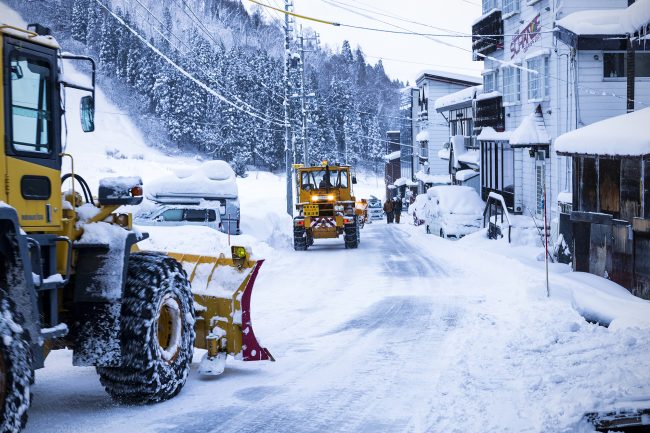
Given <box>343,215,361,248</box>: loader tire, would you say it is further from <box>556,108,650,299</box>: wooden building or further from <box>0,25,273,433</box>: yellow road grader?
Result: <box>0,25,273,433</box>: yellow road grader

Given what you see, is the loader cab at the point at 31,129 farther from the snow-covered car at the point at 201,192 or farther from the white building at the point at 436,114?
the white building at the point at 436,114

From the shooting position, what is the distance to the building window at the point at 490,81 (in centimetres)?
3691

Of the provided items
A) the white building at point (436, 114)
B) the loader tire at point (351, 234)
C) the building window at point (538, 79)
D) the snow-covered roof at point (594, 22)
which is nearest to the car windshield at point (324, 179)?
the loader tire at point (351, 234)

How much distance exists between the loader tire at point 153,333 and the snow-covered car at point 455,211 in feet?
78.0

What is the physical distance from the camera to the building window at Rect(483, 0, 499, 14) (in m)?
36.0

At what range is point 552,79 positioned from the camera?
27984 mm

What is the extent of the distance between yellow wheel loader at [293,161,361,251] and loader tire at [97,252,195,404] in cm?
1948

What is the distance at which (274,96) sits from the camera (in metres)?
99.1

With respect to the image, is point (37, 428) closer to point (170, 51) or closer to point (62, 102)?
point (62, 102)

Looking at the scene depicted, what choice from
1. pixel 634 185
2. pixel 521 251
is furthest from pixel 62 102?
pixel 521 251

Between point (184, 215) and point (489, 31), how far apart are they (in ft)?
61.2

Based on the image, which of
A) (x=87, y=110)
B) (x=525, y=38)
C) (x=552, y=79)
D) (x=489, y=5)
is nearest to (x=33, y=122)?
(x=87, y=110)

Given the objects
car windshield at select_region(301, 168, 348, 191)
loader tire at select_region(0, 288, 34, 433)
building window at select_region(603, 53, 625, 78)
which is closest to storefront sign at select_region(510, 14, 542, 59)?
building window at select_region(603, 53, 625, 78)

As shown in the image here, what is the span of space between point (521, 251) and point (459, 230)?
8716mm
